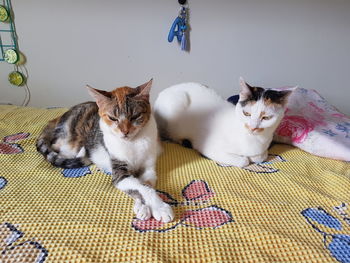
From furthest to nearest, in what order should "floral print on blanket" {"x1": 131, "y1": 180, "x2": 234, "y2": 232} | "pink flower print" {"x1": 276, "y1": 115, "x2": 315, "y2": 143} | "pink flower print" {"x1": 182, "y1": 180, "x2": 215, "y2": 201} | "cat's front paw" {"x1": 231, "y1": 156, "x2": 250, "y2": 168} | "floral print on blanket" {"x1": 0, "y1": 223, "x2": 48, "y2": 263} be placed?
1. "pink flower print" {"x1": 276, "y1": 115, "x2": 315, "y2": 143}
2. "cat's front paw" {"x1": 231, "y1": 156, "x2": 250, "y2": 168}
3. "pink flower print" {"x1": 182, "y1": 180, "x2": 215, "y2": 201}
4. "floral print on blanket" {"x1": 131, "y1": 180, "x2": 234, "y2": 232}
5. "floral print on blanket" {"x1": 0, "y1": 223, "x2": 48, "y2": 263}

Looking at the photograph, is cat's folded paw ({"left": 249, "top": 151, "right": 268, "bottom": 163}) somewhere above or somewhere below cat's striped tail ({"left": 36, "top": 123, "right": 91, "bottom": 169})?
below

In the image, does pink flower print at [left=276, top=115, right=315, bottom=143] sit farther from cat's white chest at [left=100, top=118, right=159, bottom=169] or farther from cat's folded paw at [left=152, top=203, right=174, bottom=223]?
cat's folded paw at [left=152, top=203, right=174, bottom=223]

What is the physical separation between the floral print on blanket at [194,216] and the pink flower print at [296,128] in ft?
2.21

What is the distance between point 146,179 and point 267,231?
1.60ft

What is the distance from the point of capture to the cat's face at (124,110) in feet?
3.17

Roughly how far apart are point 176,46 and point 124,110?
102 centimetres

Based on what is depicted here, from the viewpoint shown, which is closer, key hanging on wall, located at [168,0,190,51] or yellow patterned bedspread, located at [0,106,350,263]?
yellow patterned bedspread, located at [0,106,350,263]

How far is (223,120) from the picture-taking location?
50.5 inches

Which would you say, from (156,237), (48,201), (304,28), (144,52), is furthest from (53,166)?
(304,28)

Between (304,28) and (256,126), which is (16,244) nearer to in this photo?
(256,126)

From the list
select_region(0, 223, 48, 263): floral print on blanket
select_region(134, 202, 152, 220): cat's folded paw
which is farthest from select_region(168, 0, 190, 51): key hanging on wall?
select_region(0, 223, 48, 263): floral print on blanket

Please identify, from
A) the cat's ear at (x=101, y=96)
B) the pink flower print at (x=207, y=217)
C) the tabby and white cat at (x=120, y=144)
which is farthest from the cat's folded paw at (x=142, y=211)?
the cat's ear at (x=101, y=96)

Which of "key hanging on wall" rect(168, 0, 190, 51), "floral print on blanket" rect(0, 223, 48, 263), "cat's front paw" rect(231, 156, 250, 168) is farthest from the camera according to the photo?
"key hanging on wall" rect(168, 0, 190, 51)

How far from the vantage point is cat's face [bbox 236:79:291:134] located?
3.42 feet
